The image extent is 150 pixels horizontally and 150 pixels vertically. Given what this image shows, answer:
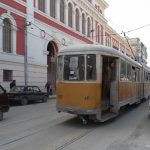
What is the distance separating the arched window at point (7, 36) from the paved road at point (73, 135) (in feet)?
56.2

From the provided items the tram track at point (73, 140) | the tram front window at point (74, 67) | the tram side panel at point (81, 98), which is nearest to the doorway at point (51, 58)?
the tram front window at point (74, 67)

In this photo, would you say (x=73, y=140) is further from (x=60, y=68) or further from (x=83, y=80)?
(x=60, y=68)

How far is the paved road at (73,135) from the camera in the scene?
30.4 feet

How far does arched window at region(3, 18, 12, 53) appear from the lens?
30359 mm

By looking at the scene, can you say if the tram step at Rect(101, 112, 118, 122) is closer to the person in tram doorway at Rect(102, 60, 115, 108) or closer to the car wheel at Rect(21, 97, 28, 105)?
the person in tram doorway at Rect(102, 60, 115, 108)

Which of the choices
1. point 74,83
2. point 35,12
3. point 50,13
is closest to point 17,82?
point 35,12

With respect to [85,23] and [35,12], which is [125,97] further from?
[85,23]

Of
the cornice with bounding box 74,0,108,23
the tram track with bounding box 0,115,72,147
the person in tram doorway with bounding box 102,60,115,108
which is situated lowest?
the tram track with bounding box 0,115,72,147

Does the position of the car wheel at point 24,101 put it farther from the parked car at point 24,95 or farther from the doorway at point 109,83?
the doorway at point 109,83

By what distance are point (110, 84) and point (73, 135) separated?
13.3 feet

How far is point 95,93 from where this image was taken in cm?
1257

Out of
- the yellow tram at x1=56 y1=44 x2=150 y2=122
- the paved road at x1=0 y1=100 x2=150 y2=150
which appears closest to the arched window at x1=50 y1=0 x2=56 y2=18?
the paved road at x1=0 y1=100 x2=150 y2=150

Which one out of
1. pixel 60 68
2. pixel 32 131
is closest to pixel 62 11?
pixel 60 68

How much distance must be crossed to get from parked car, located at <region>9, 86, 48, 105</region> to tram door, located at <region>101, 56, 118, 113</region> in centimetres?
1132
